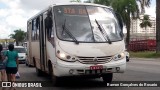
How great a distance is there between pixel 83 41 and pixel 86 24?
2.53ft

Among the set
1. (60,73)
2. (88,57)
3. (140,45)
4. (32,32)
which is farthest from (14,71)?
(140,45)

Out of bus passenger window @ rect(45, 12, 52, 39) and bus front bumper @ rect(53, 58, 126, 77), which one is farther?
bus passenger window @ rect(45, 12, 52, 39)

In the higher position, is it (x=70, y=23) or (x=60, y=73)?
(x=70, y=23)

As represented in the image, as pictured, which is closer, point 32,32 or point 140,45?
point 32,32

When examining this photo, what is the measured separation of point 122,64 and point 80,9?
2443mm

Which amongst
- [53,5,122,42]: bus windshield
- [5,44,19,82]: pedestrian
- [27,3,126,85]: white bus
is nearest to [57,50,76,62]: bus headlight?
[27,3,126,85]: white bus

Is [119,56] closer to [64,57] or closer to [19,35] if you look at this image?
[64,57]

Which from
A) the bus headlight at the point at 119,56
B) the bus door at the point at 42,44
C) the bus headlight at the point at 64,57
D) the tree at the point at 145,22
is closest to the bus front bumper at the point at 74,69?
the bus headlight at the point at 64,57

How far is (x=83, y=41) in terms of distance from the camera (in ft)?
41.0

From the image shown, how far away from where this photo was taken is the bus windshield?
501 inches

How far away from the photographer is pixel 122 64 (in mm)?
12836

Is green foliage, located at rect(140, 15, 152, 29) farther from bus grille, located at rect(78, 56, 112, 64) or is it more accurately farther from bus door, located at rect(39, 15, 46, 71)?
bus grille, located at rect(78, 56, 112, 64)

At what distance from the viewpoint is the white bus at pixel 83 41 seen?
1223 cm

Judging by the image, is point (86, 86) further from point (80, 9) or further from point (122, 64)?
point (80, 9)
